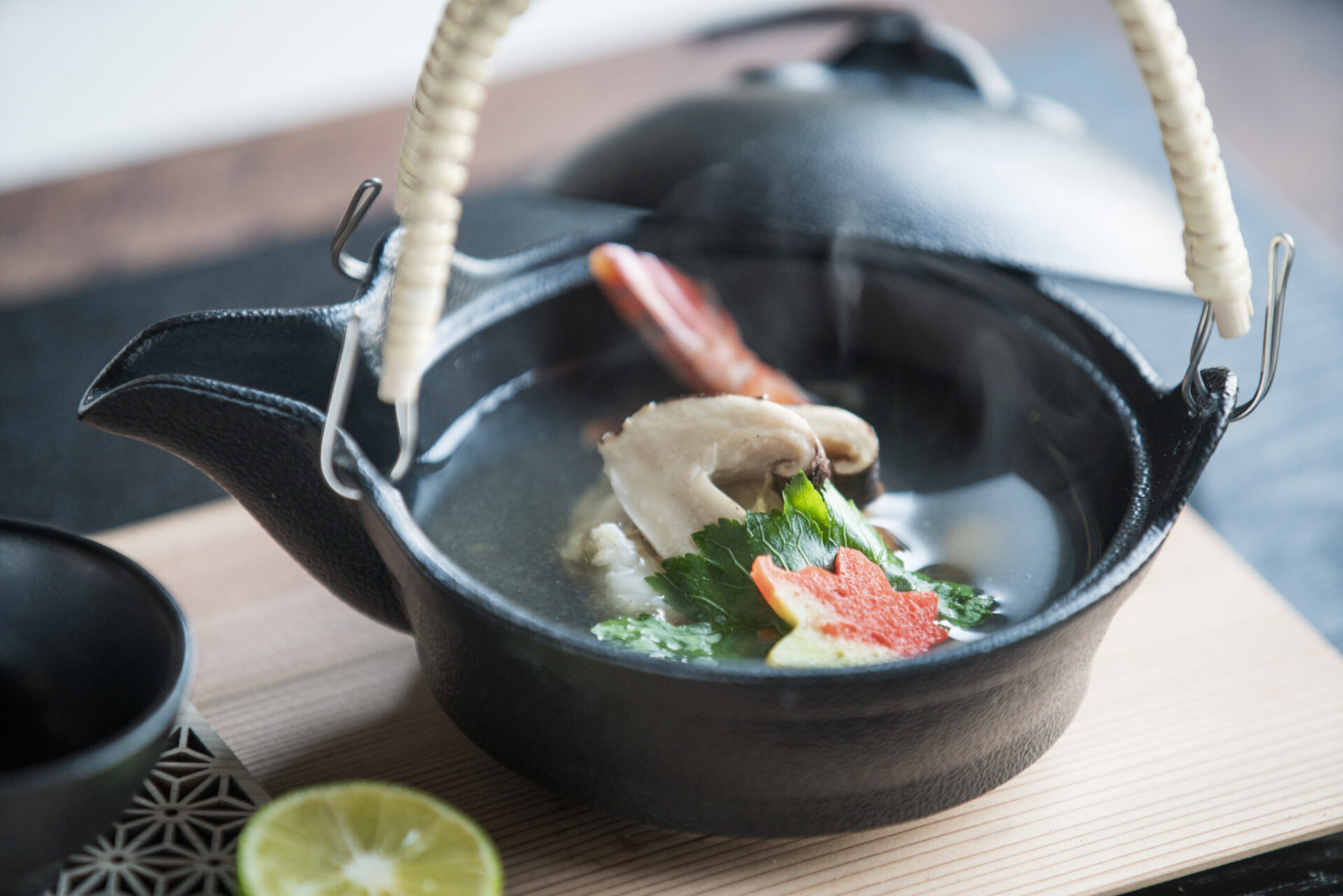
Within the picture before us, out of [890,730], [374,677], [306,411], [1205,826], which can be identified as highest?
[306,411]

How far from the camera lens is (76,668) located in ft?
3.39

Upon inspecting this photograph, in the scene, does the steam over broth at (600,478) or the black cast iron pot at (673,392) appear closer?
the black cast iron pot at (673,392)

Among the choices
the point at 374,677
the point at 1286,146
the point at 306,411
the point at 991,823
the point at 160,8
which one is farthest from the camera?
the point at 160,8

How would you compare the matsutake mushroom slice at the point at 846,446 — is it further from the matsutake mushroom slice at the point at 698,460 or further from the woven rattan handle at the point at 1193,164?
the woven rattan handle at the point at 1193,164

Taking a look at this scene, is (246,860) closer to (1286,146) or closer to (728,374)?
(728,374)

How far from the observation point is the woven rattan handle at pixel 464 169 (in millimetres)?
918

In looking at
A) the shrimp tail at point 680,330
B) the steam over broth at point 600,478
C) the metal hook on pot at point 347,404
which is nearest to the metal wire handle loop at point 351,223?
the metal hook on pot at point 347,404

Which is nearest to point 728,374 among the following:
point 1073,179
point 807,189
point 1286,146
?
point 807,189

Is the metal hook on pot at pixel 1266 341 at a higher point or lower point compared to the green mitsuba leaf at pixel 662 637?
higher

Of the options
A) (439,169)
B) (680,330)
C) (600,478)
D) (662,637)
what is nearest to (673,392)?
(680,330)

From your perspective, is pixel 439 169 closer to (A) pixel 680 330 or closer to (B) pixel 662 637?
(B) pixel 662 637

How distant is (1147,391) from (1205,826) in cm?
43

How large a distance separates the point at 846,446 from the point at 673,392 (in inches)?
13.8

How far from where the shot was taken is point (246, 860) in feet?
3.00
